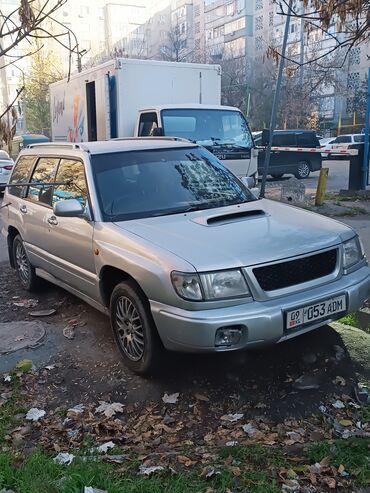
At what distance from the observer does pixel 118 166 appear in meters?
4.78

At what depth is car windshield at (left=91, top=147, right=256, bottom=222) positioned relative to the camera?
4.50 m

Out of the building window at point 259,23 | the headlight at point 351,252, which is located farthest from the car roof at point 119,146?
the building window at point 259,23

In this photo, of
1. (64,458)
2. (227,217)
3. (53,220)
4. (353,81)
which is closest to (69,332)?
(53,220)

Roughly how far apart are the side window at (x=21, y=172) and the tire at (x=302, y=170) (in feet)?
47.6

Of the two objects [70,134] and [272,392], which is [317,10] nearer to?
[272,392]

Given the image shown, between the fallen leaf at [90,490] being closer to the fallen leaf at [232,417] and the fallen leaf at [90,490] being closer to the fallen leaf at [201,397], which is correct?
the fallen leaf at [232,417]

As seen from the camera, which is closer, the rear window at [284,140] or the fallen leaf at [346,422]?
the fallen leaf at [346,422]

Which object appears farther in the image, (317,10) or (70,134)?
(70,134)

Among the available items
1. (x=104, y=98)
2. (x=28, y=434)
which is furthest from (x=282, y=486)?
(x=104, y=98)

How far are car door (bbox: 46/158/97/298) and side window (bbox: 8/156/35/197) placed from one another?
967 mm

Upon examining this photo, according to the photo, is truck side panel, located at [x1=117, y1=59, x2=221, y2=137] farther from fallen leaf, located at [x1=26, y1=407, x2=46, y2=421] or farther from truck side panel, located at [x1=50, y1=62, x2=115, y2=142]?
fallen leaf, located at [x1=26, y1=407, x2=46, y2=421]

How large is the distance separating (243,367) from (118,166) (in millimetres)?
2107

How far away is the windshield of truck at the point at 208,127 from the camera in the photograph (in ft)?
34.4

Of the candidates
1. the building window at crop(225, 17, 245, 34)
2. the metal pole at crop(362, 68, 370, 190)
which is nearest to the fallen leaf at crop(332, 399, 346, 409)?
the metal pole at crop(362, 68, 370, 190)
